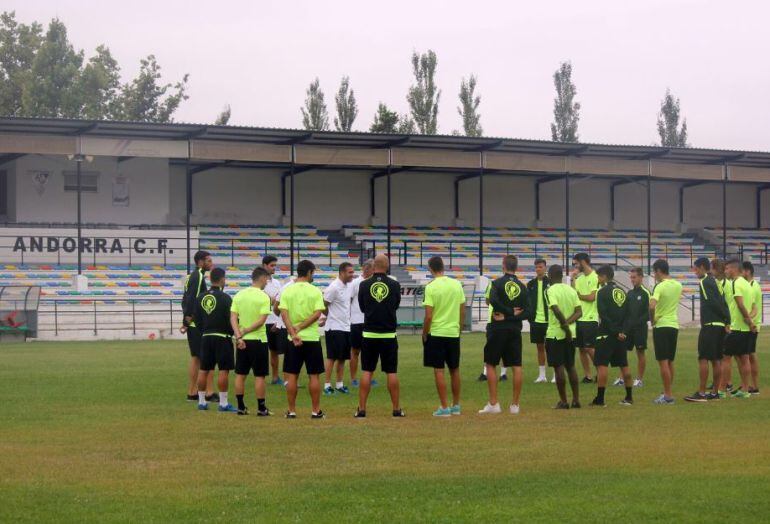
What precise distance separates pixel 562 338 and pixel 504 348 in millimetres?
839

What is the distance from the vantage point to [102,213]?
149ft

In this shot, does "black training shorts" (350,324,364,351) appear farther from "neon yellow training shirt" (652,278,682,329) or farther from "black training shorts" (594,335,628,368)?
"neon yellow training shirt" (652,278,682,329)

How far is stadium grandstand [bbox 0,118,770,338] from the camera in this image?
39.1 m

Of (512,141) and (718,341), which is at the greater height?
(512,141)

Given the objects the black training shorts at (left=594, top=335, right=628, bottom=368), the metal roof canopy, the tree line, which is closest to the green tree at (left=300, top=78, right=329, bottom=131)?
the tree line

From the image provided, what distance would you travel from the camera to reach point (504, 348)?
14.2m

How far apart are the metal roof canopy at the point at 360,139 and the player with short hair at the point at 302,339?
26.7 meters

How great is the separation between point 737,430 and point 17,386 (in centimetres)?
1071


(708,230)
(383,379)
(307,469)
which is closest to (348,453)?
(307,469)

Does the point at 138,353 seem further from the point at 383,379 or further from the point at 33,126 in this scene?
the point at 33,126

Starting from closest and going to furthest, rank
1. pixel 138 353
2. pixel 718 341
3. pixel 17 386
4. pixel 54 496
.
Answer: pixel 54 496, pixel 718 341, pixel 17 386, pixel 138 353

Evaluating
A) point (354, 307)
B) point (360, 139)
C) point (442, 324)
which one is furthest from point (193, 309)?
point (360, 139)

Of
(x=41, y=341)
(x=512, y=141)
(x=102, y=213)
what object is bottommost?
(x=41, y=341)

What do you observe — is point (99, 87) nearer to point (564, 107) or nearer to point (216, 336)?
point (564, 107)
